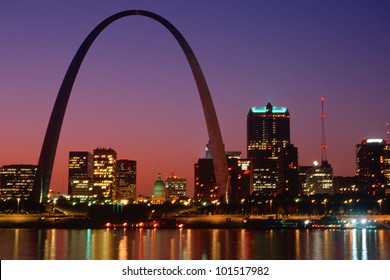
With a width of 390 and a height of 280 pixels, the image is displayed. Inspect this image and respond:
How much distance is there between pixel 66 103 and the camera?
93.8 meters

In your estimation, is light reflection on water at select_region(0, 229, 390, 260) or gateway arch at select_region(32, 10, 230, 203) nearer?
light reflection on water at select_region(0, 229, 390, 260)

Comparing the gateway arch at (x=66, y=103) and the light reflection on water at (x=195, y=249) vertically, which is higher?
the gateway arch at (x=66, y=103)

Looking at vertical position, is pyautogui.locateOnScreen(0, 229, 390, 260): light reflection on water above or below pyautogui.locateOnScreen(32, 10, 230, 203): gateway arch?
below

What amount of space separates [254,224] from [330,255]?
42.7 metres

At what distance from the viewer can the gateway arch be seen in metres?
89.8

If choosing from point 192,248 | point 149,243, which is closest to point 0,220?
point 149,243

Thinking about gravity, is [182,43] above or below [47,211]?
above

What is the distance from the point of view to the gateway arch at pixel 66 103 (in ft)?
294

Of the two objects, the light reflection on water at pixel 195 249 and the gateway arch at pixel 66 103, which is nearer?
the light reflection on water at pixel 195 249

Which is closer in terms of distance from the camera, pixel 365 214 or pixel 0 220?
pixel 0 220

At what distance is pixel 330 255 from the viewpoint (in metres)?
43.2

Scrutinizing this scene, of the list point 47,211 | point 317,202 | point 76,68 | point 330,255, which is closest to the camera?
point 330,255

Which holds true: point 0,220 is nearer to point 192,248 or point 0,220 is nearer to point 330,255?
point 192,248
